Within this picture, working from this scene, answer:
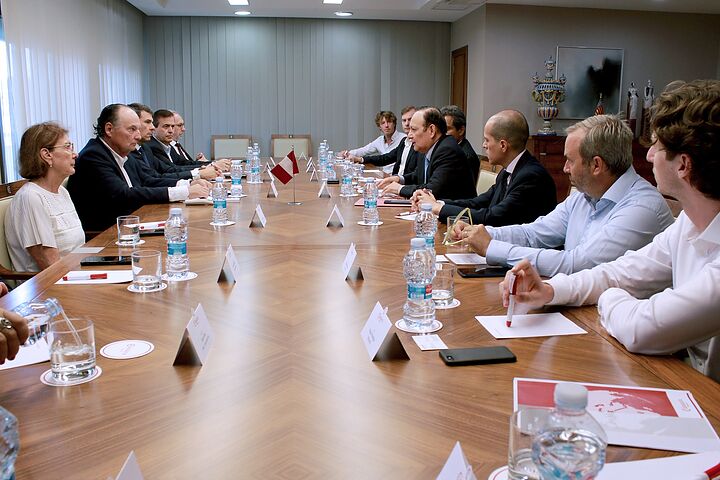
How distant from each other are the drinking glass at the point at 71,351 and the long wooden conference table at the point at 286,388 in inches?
1.8

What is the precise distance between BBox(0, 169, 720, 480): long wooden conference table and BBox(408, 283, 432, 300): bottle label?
9cm

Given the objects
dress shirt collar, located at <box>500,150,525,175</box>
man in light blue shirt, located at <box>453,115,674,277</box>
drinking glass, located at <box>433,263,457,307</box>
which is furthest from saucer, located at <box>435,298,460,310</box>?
dress shirt collar, located at <box>500,150,525,175</box>

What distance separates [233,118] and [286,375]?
956cm

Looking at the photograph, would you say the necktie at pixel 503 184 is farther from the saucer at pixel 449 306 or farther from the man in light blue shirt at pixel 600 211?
the saucer at pixel 449 306

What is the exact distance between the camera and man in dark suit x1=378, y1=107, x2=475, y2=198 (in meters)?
4.39

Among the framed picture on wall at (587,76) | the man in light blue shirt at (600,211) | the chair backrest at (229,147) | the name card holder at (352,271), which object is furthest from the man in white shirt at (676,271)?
the chair backrest at (229,147)

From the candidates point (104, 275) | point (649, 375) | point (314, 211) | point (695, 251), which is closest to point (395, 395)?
point (649, 375)

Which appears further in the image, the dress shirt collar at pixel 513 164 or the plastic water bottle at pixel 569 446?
the dress shirt collar at pixel 513 164

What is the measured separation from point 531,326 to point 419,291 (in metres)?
0.31

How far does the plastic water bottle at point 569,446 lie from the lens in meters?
0.76

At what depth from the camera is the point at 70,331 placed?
1351mm

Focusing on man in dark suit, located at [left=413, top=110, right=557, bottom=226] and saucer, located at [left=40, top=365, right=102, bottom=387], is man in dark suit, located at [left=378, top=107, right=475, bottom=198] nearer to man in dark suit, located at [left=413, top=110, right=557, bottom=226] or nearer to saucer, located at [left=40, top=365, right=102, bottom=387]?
man in dark suit, located at [left=413, top=110, right=557, bottom=226]

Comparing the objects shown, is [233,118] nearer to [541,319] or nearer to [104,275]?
[104,275]

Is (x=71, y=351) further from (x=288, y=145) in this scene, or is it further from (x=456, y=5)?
(x=288, y=145)
